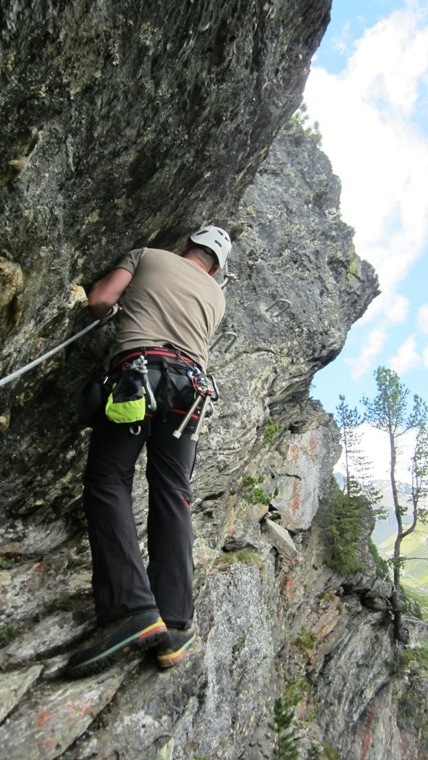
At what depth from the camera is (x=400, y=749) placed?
17250mm

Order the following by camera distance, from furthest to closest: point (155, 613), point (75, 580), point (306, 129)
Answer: point (306, 129) < point (75, 580) < point (155, 613)

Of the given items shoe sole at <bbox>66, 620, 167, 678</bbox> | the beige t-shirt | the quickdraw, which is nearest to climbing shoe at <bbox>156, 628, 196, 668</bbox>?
shoe sole at <bbox>66, 620, 167, 678</bbox>

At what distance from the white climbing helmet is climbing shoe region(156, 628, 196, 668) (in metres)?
3.97

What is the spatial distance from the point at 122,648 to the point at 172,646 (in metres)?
0.54

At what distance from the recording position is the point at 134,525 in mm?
4711

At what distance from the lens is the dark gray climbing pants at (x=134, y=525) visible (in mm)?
4398

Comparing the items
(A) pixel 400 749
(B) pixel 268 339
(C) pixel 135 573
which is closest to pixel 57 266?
(C) pixel 135 573

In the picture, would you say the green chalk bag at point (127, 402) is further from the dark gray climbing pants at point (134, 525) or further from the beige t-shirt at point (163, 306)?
the beige t-shirt at point (163, 306)

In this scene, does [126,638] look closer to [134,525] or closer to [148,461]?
[134,525]

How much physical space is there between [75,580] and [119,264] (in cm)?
348

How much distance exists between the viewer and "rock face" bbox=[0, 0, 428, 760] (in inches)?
153

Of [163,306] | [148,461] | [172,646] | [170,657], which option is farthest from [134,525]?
[163,306]

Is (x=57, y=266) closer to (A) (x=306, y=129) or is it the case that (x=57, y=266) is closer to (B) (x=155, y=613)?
(B) (x=155, y=613)

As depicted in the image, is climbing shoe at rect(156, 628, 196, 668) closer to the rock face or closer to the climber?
the climber
